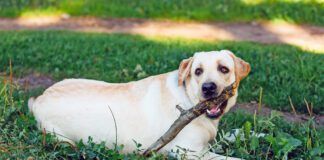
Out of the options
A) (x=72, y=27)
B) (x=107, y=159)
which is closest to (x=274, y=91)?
(x=107, y=159)

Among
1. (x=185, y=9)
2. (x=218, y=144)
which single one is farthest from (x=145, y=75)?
(x=185, y=9)

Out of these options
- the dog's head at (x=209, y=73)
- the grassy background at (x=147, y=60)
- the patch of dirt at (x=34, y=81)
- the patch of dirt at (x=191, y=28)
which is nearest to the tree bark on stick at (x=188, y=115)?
the dog's head at (x=209, y=73)

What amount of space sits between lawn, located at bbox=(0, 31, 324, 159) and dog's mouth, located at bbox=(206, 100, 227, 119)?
0.56 feet

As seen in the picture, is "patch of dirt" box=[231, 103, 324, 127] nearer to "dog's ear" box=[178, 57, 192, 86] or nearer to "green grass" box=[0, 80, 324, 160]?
"green grass" box=[0, 80, 324, 160]

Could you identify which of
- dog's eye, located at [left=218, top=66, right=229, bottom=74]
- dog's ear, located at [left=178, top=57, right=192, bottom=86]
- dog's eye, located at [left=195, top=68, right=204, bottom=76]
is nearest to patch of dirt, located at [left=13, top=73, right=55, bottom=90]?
dog's ear, located at [left=178, top=57, right=192, bottom=86]

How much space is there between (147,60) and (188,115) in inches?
115

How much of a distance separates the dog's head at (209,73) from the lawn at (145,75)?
0.37 m

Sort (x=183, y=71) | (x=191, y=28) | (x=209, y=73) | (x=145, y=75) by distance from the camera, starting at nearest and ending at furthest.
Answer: (x=209, y=73) → (x=183, y=71) → (x=145, y=75) → (x=191, y=28)

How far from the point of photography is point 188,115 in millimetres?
4906

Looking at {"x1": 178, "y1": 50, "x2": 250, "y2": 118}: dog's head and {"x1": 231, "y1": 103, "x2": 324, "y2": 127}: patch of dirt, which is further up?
{"x1": 178, "y1": 50, "x2": 250, "y2": 118}: dog's head

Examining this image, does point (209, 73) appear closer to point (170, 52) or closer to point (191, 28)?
point (170, 52)

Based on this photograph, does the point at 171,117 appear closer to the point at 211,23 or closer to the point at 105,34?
the point at 105,34

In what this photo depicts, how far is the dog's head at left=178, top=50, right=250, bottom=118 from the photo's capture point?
490 cm

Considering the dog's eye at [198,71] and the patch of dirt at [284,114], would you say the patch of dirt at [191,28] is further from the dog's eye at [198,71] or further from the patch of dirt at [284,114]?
the dog's eye at [198,71]
